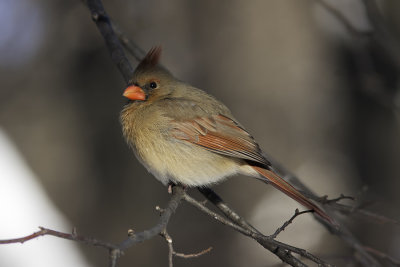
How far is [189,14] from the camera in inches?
244

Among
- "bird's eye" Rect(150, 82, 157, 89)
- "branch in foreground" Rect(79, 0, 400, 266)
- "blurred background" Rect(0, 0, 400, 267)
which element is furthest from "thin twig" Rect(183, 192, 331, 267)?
"blurred background" Rect(0, 0, 400, 267)

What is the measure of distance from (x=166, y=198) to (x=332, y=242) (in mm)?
1980

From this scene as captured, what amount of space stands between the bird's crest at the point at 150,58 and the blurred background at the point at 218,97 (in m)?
2.31

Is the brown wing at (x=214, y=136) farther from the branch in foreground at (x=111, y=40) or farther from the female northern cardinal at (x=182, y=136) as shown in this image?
the branch in foreground at (x=111, y=40)

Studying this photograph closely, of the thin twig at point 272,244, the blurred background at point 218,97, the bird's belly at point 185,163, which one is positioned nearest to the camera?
the thin twig at point 272,244

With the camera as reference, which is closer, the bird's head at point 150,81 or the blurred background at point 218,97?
the bird's head at point 150,81

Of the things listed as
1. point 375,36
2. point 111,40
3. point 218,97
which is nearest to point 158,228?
point 111,40

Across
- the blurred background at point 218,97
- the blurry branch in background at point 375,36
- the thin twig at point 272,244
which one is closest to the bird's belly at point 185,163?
the thin twig at point 272,244

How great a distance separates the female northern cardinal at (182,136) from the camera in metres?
3.49

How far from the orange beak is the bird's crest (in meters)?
0.15

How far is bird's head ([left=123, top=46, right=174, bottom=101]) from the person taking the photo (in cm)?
367

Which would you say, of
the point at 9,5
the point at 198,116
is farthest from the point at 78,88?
the point at 198,116

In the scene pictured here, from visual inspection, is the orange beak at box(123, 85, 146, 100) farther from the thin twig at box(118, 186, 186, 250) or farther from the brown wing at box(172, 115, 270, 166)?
the thin twig at box(118, 186, 186, 250)

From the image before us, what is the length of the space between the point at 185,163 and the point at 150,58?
2.61ft
